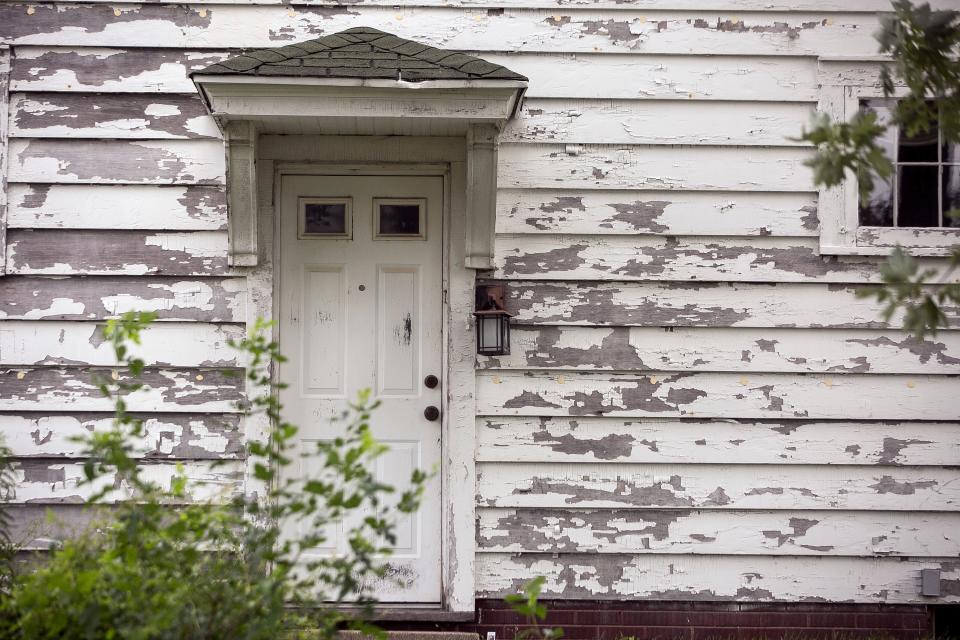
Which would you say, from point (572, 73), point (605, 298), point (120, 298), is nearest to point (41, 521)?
point (120, 298)

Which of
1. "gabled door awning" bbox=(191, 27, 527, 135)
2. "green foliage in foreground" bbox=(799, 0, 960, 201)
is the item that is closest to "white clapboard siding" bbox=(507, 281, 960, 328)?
"gabled door awning" bbox=(191, 27, 527, 135)

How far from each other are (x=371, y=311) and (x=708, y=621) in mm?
2238

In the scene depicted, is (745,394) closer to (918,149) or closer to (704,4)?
(918,149)

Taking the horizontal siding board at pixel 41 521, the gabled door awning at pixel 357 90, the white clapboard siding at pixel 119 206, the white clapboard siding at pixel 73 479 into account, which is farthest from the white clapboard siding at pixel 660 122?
the horizontal siding board at pixel 41 521

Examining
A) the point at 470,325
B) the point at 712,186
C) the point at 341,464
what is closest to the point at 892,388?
the point at 712,186

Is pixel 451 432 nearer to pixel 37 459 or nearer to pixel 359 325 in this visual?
pixel 359 325

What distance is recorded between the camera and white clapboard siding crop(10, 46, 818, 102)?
4023 mm

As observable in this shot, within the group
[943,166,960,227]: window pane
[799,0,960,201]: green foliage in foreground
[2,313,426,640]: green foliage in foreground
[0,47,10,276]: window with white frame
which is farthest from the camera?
[943,166,960,227]: window pane

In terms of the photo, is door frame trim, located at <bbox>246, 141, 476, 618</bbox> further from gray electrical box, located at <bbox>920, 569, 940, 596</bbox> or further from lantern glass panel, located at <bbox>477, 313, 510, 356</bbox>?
gray electrical box, located at <bbox>920, 569, 940, 596</bbox>

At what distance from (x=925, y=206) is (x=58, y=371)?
14.3 feet

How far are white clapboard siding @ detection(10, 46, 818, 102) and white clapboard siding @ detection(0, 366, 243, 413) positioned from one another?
1370 mm

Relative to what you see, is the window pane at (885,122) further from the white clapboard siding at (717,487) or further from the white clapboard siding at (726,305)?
the white clapboard siding at (717,487)

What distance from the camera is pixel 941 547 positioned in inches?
160

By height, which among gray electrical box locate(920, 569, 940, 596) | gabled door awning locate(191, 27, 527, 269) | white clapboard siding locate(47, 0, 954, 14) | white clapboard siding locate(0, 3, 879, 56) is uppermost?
white clapboard siding locate(47, 0, 954, 14)
